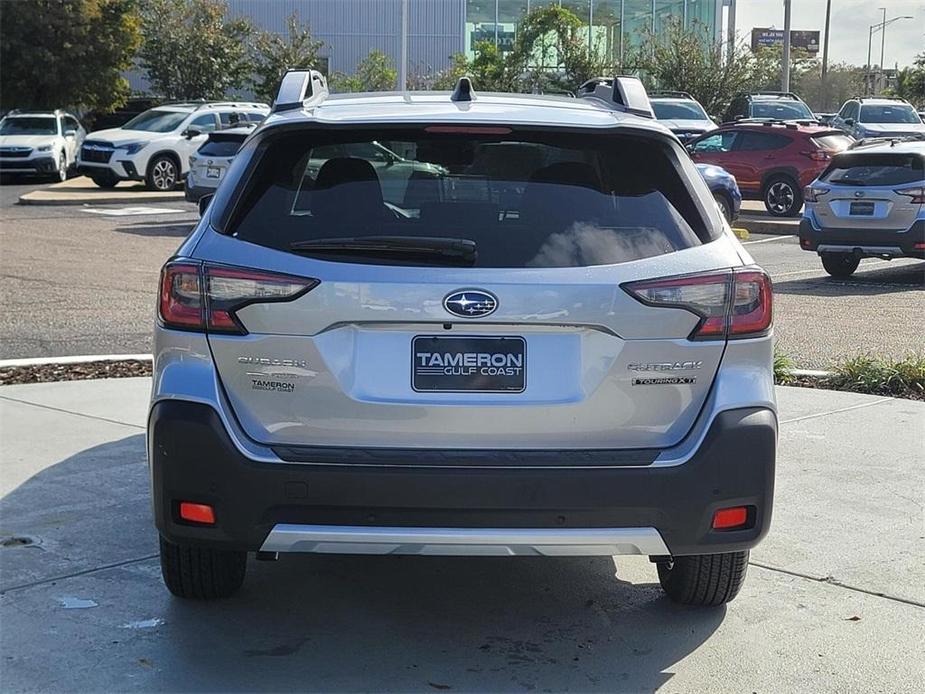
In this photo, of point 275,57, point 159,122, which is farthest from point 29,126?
point 275,57

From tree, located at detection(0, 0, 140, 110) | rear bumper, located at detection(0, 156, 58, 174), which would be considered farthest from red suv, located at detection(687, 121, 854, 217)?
tree, located at detection(0, 0, 140, 110)

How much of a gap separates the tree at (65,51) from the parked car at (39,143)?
4292 mm

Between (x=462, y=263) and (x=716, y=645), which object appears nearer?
(x=462, y=263)

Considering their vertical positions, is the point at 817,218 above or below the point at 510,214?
below

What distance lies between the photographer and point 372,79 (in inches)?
1692

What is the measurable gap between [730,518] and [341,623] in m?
1.45

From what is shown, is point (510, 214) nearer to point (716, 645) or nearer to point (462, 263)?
point (462, 263)

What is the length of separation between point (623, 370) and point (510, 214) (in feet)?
2.00

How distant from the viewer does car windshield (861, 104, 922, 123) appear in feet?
107

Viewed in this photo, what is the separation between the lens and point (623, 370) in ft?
12.8

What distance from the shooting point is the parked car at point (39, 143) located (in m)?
29.5

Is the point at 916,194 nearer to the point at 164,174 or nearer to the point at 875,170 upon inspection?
the point at 875,170

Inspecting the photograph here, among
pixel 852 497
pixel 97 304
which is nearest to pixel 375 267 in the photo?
pixel 852 497

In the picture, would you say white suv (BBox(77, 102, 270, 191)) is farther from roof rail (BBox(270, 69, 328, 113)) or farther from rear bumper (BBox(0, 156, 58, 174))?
roof rail (BBox(270, 69, 328, 113))
